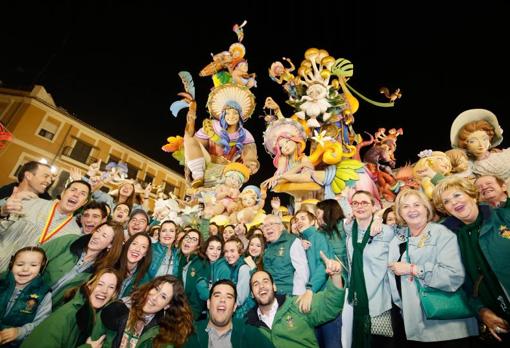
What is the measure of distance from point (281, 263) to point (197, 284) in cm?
103

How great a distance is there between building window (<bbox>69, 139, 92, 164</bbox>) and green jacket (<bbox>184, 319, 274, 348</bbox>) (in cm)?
1888

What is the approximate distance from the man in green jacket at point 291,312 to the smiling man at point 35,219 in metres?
2.34

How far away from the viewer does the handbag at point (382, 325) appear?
221 cm

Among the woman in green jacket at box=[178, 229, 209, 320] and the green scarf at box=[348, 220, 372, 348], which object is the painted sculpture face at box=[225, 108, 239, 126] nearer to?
the woman in green jacket at box=[178, 229, 209, 320]

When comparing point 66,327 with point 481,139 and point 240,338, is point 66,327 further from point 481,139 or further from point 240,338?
point 481,139

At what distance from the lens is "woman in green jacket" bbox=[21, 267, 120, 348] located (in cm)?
214

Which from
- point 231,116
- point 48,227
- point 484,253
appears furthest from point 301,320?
point 231,116

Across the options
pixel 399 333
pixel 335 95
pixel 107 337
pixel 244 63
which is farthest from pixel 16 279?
pixel 244 63

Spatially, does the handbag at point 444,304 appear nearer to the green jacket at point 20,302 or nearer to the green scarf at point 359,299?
the green scarf at point 359,299

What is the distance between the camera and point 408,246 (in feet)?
7.43

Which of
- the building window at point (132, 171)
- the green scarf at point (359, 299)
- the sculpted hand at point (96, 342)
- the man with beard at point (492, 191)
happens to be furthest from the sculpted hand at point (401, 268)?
the building window at point (132, 171)

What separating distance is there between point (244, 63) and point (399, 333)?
7577mm

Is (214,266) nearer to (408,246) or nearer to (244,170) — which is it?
(408,246)

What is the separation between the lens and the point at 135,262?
305 centimetres
